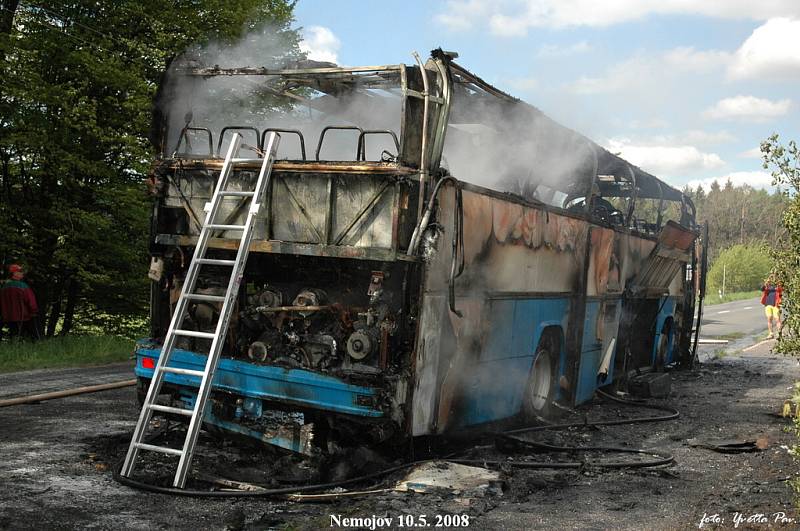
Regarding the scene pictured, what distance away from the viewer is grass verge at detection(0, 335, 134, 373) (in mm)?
11625

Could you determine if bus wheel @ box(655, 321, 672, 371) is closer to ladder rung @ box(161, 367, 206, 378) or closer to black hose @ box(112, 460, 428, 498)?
black hose @ box(112, 460, 428, 498)

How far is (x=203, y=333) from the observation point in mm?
5961

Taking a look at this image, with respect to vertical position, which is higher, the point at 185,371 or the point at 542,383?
the point at 185,371

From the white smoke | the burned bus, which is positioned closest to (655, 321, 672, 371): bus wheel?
the burned bus

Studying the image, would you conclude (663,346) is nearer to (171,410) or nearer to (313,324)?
(313,324)

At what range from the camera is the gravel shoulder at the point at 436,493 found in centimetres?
502

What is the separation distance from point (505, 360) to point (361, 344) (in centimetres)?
199

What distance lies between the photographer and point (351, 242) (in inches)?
252

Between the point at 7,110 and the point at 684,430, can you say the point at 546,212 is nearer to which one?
the point at 684,430

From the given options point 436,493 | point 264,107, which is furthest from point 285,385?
point 264,107

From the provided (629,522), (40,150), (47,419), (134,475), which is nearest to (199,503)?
(134,475)

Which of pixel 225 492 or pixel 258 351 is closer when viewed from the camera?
pixel 225 492

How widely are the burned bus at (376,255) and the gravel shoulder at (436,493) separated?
0.70 meters

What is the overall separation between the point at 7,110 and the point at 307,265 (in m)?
10.7
